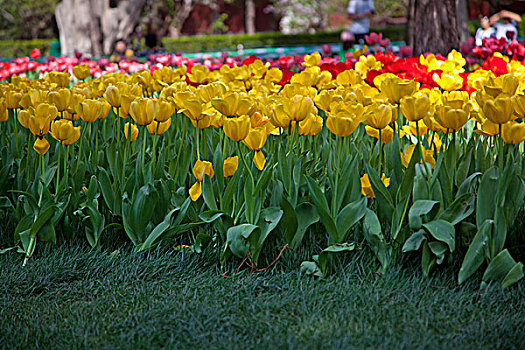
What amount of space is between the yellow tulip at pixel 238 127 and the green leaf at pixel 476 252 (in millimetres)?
986

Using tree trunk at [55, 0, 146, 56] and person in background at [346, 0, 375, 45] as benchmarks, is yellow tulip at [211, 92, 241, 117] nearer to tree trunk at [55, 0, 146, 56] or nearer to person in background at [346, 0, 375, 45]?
person in background at [346, 0, 375, 45]

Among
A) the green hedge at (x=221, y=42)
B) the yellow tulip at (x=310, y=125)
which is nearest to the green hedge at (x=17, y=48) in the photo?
the green hedge at (x=221, y=42)

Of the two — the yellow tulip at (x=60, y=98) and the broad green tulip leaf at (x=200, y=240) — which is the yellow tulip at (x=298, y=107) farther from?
the yellow tulip at (x=60, y=98)

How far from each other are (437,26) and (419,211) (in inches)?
228

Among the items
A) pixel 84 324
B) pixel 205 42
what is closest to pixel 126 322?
pixel 84 324

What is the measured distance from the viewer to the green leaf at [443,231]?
2430 millimetres

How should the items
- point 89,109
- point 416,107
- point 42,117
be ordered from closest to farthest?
point 416,107 < point 42,117 < point 89,109

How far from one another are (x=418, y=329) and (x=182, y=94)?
1484 mm

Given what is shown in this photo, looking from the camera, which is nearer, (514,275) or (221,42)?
(514,275)

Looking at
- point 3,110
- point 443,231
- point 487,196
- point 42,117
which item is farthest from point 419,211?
point 3,110

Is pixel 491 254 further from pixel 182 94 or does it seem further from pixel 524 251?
pixel 182 94

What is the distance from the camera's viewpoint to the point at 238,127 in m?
2.56

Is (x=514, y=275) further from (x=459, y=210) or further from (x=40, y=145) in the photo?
(x=40, y=145)

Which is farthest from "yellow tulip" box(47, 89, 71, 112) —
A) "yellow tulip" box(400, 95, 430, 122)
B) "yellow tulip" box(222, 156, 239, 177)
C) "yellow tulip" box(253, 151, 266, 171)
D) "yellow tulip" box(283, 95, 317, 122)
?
"yellow tulip" box(400, 95, 430, 122)
